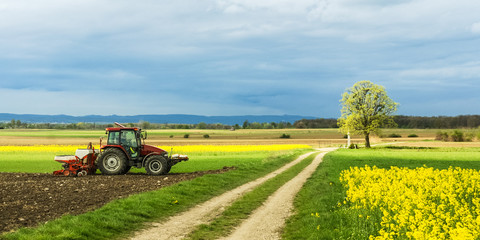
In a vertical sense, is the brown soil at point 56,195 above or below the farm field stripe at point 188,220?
above

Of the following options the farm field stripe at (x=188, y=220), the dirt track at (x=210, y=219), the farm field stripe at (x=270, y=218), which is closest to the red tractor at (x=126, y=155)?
the dirt track at (x=210, y=219)

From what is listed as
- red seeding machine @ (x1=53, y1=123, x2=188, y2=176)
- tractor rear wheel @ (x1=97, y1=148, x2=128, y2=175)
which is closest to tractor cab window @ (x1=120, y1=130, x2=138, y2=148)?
red seeding machine @ (x1=53, y1=123, x2=188, y2=176)

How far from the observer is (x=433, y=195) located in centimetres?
1532

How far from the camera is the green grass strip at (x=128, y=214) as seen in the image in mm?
11984

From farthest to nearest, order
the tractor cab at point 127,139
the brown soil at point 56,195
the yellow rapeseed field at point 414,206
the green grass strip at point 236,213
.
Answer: the tractor cab at point 127,139, the brown soil at point 56,195, the green grass strip at point 236,213, the yellow rapeseed field at point 414,206

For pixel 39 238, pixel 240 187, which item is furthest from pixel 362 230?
pixel 240 187

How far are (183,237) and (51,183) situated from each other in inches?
568

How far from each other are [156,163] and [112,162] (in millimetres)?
2936

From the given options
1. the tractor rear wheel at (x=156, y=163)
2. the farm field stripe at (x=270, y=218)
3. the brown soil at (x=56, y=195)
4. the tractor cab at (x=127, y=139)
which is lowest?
the farm field stripe at (x=270, y=218)

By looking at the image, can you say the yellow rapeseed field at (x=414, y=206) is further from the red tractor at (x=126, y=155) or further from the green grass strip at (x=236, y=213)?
the red tractor at (x=126, y=155)

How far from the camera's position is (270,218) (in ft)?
49.6

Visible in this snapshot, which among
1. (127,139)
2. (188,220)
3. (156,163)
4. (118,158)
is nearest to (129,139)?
(127,139)

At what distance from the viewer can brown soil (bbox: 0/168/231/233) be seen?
14648mm

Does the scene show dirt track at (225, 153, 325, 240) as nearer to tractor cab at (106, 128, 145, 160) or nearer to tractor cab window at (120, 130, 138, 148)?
tractor cab at (106, 128, 145, 160)
